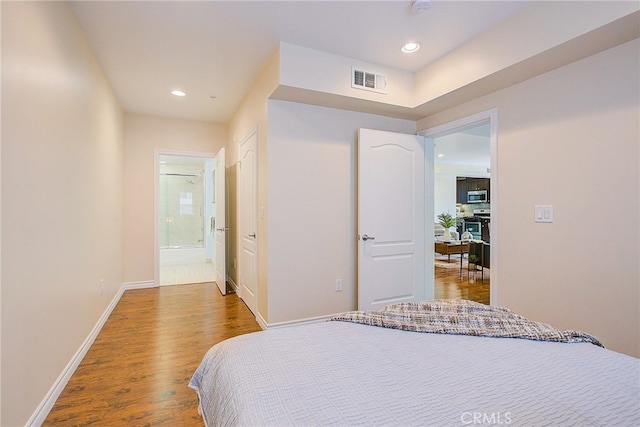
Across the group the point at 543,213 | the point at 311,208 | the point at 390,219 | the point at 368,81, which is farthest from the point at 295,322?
the point at 368,81

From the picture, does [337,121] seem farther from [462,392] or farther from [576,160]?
[462,392]

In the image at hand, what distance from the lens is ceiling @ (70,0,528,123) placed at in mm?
2105

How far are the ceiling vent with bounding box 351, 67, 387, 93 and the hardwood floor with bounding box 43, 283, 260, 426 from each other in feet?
8.56

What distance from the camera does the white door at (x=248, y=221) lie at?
3262 mm

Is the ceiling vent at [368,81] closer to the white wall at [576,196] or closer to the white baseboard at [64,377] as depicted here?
the white wall at [576,196]

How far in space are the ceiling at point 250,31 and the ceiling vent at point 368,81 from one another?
12 cm

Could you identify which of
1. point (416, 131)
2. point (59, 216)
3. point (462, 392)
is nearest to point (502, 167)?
point (416, 131)

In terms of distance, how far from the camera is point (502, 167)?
2598 mm

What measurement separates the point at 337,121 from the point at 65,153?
228 cm

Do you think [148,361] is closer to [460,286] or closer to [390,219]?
[390,219]

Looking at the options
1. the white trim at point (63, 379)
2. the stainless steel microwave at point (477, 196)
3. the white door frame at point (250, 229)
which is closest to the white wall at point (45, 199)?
the white trim at point (63, 379)

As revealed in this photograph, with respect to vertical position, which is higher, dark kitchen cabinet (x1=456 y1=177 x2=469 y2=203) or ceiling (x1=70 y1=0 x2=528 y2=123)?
ceiling (x1=70 y1=0 x2=528 y2=123)

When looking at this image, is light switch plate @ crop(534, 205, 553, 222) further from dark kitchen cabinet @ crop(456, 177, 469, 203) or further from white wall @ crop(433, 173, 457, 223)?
dark kitchen cabinet @ crop(456, 177, 469, 203)

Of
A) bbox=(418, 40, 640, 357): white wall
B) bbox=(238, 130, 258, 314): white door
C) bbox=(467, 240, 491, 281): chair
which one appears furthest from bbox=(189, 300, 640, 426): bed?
bbox=(467, 240, 491, 281): chair
